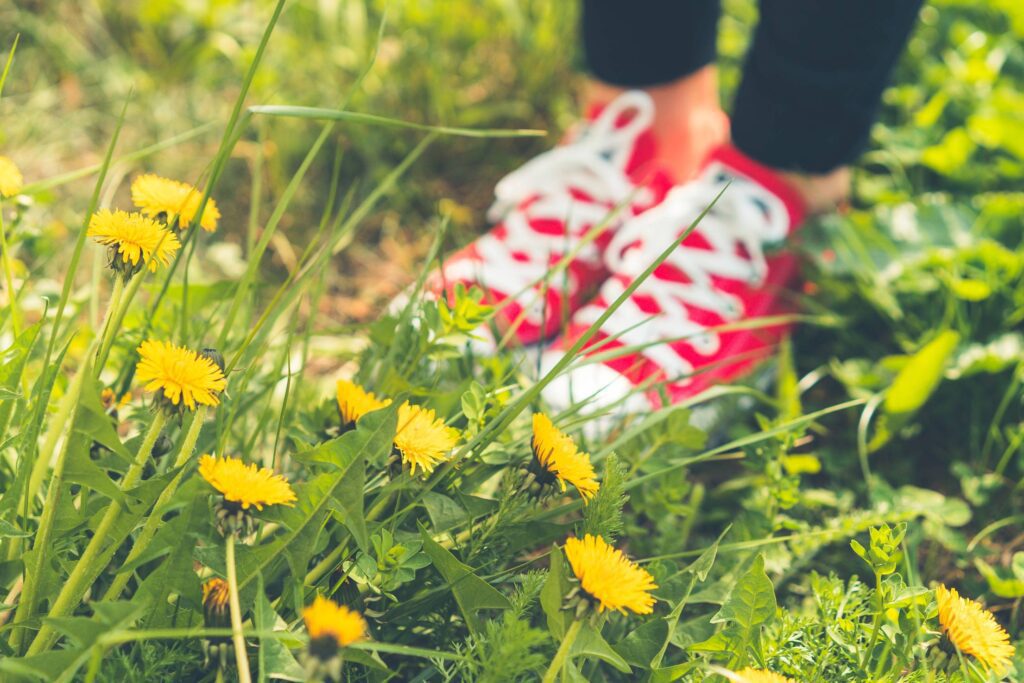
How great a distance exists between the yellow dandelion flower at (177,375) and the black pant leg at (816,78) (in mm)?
801

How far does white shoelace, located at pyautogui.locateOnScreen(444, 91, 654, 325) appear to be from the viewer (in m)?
1.14

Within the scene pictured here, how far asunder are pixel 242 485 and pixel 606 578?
0.23 meters

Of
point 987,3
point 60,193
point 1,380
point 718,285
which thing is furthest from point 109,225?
Result: point 987,3

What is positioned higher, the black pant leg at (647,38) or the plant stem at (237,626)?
the plant stem at (237,626)

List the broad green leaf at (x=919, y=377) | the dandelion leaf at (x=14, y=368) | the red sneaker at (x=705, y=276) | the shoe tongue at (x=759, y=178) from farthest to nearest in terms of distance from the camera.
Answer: the shoe tongue at (x=759, y=178) → the red sneaker at (x=705, y=276) → the broad green leaf at (x=919, y=377) → the dandelion leaf at (x=14, y=368)

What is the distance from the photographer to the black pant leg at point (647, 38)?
1226mm

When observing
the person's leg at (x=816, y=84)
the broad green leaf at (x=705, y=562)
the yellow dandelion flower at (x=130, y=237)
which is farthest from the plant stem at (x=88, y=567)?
the person's leg at (x=816, y=84)

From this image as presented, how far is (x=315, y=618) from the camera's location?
1.56 ft

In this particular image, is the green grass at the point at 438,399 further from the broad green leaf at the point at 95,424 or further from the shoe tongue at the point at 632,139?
the shoe tongue at the point at 632,139

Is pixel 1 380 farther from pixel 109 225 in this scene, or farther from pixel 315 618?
pixel 315 618

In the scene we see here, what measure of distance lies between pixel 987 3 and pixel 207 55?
1403 millimetres

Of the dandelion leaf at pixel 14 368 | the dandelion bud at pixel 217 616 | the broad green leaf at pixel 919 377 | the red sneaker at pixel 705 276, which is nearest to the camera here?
the dandelion bud at pixel 217 616

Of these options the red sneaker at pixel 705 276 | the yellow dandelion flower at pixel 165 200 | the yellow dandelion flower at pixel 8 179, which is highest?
the yellow dandelion flower at pixel 8 179

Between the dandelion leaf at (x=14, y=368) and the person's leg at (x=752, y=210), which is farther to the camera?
the person's leg at (x=752, y=210)
